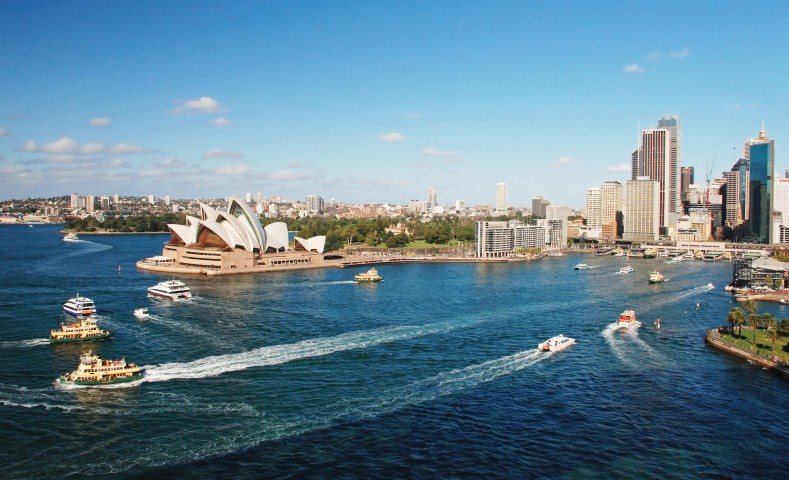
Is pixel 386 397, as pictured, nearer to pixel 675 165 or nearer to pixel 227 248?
pixel 227 248

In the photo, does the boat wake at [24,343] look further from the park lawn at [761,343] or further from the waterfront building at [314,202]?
the waterfront building at [314,202]

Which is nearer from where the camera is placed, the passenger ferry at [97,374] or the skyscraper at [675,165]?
the passenger ferry at [97,374]

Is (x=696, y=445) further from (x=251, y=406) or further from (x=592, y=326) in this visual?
(x=592, y=326)

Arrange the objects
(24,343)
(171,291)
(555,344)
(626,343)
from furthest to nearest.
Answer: (171,291) → (626,343) → (555,344) → (24,343)

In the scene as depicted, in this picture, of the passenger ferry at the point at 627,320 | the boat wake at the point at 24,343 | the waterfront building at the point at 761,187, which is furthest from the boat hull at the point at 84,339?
the waterfront building at the point at 761,187

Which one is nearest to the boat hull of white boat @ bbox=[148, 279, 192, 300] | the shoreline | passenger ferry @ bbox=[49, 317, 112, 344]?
passenger ferry @ bbox=[49, 317, 112, 344]

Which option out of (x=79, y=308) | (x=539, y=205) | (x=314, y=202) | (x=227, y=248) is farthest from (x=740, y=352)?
(x=314, y=202)
